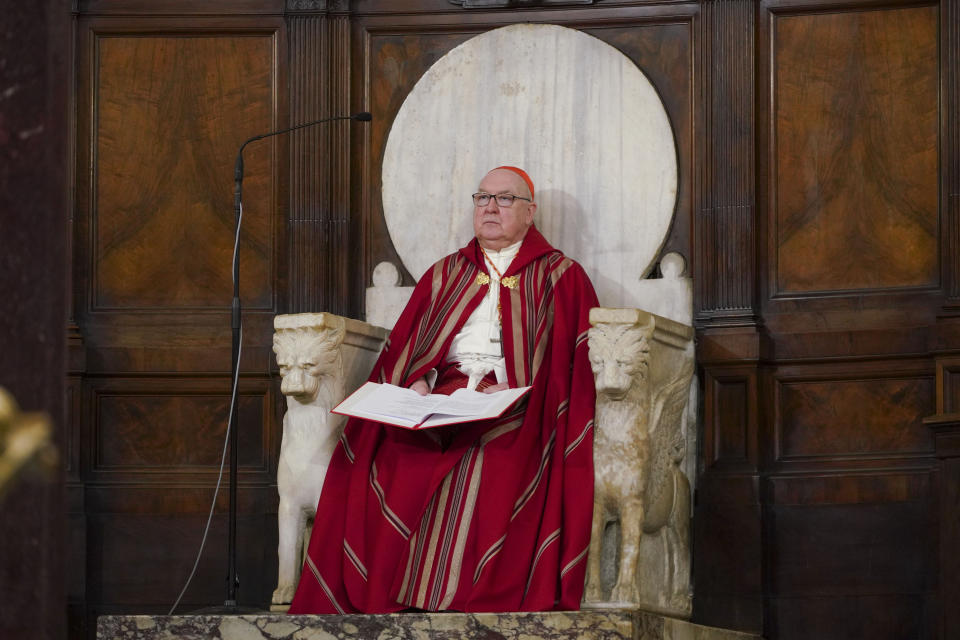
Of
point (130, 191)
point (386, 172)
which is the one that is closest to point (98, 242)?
point (130, 191)

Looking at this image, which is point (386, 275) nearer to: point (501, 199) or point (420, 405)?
point (501, 199)

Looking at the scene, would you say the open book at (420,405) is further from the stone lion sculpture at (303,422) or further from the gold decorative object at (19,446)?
the gold decorative object at (19,446)

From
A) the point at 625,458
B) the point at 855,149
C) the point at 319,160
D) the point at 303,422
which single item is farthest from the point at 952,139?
the point at 303,422

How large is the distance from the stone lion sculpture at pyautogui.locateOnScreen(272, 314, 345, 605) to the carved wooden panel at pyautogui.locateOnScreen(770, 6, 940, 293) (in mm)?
1888

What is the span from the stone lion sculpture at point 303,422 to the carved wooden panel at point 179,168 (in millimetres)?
1180

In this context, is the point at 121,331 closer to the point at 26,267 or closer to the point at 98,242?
the point at 98,242

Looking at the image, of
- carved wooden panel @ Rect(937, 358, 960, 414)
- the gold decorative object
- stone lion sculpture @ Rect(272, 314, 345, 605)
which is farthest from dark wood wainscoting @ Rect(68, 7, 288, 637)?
the gold decorative object

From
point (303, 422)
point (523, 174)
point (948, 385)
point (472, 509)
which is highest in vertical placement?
point (523, 174)

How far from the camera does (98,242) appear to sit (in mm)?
6055

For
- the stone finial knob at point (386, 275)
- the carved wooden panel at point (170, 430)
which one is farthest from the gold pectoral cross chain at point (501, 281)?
the carved wooden panel at point (170, 430)

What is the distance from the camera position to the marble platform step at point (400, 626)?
13.5 ft

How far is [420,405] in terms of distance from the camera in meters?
4.67

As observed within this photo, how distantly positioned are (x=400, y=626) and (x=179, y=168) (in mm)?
2636

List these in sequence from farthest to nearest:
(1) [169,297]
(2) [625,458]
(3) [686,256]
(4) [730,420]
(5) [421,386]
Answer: (1) [169,297] → (3) [686,256] → (4) [730,420] → (5) [421,386] → (2) [625,458]
